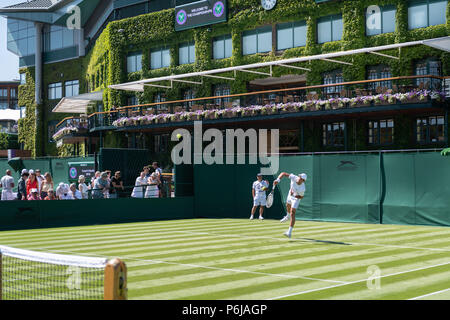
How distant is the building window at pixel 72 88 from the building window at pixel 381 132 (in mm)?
35764

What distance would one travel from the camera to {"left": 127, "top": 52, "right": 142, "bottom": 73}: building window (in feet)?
167

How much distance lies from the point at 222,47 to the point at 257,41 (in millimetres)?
3168

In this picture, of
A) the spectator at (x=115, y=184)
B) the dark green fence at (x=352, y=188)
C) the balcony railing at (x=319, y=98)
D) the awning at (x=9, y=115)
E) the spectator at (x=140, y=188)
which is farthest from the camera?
the awning at (x=9, y=115)

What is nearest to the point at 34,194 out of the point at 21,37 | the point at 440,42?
the point at 440,42

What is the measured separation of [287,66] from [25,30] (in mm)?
39709

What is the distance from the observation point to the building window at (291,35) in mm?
41094

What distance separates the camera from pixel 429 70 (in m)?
35.2

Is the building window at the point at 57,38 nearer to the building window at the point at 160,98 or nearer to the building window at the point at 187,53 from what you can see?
the building window at the point at 160,98

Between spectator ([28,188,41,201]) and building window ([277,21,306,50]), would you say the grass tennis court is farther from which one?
building window ([277,21,306,50])

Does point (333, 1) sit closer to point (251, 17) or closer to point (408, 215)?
point (251, 17)

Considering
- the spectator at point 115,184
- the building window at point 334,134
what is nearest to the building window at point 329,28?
the building window at point 334,134

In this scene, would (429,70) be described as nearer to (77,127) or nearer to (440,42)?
(440,42)

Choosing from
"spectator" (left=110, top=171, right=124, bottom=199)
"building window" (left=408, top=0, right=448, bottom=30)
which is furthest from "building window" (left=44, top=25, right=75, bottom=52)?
"spectator" (left=110, top=171, right=124, bottom=199)
